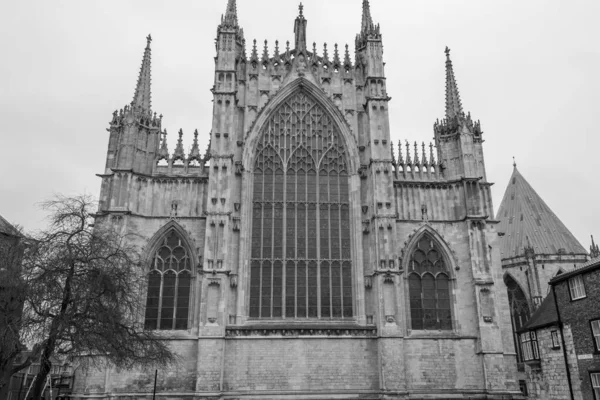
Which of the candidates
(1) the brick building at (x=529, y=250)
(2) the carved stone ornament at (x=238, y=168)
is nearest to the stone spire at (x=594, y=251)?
(1) the brick building at (x=529, y=250)

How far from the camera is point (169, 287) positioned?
2559 cm

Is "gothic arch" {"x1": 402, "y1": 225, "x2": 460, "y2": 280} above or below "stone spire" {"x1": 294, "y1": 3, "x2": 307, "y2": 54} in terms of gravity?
below

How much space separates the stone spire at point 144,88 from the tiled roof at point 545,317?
23236mm

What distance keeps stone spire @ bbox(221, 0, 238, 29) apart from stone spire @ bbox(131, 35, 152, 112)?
472 cm

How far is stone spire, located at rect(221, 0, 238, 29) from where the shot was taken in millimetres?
29656

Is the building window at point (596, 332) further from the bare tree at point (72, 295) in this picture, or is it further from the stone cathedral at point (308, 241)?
the bare tree at point (72, 295)

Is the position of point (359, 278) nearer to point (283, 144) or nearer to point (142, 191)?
point (283, 144)

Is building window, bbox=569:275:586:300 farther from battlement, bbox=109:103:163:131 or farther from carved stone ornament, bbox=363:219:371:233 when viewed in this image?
battlement, bbox=109:103:163:131

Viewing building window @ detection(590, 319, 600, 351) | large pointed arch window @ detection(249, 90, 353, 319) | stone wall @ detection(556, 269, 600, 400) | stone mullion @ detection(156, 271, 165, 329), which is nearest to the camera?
building window @ detection(590, 319, 600, 351)

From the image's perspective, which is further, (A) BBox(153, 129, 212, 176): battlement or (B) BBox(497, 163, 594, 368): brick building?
(B) BBox(497, 163, 594, 368): brick building

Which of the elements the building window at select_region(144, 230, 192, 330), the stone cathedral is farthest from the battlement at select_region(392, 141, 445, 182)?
the building window at select_region(144, 230, 192, 330)

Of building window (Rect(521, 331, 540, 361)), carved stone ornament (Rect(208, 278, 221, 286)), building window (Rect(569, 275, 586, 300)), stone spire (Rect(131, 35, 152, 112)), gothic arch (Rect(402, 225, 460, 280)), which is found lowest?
building window (Rect(521, 331, 540, 361))

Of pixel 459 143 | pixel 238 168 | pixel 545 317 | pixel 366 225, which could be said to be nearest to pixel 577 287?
pixel 545 317

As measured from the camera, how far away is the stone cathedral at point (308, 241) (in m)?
24.0
